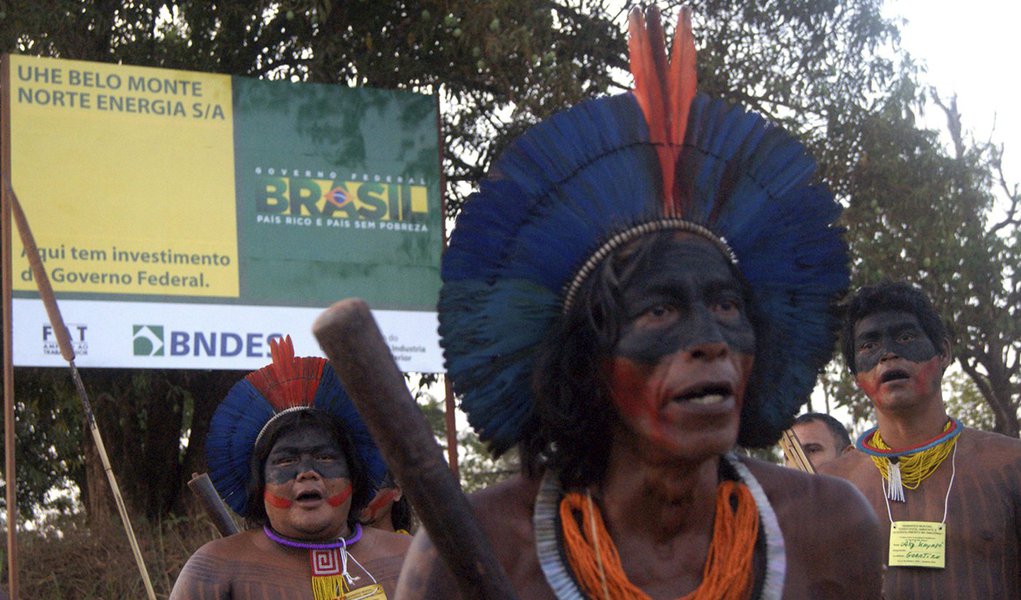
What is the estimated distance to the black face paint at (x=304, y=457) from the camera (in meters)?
5.05

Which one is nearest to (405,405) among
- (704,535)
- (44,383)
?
(704,535)

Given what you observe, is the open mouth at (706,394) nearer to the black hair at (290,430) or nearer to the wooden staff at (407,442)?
the wooden staff at (407,442)

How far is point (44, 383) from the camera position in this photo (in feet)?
40.9

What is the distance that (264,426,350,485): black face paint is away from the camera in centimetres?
505

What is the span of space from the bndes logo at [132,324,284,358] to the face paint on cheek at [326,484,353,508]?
3.97 metres

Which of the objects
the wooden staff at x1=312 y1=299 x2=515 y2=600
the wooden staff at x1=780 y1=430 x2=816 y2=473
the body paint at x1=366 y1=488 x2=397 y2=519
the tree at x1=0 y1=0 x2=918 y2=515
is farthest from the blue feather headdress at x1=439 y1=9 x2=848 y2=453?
the tree at x1=0 y1=0 x2=918 y2=515

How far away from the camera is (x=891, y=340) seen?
5.12 metres

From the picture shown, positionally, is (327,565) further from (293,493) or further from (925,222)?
(925,222)

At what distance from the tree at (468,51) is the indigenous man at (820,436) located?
11.8 feet

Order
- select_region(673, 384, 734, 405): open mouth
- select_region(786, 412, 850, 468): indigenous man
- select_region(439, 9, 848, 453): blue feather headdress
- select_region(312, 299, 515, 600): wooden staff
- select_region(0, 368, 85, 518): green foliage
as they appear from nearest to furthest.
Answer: select_region(312, 299, 515, 600): wooden staff < select_region(673, 384, 734, 405): open mouth < select_region(439, 9, 848, 453): blue feather headdress < select_region(786, 412, 850, 468): indigenous man < select_region(0, 368, 85, 518): green foliage

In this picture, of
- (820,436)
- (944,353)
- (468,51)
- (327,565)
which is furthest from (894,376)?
(468,51)

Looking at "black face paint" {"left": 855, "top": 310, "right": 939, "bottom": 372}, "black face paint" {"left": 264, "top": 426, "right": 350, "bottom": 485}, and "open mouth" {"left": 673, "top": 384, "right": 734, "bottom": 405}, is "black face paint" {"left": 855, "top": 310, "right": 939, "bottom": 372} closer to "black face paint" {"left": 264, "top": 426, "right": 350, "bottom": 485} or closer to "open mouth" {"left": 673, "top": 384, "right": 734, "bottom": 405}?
"black face paint" {"left": 264, "top": 426, "right": 350, "bottom": 485}

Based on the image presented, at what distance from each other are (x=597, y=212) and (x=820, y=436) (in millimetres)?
5687

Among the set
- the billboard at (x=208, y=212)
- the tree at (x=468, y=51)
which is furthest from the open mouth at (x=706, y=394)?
the tree at (x=468, y=51)
